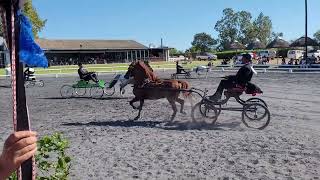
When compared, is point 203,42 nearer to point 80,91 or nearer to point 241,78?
point 80,91

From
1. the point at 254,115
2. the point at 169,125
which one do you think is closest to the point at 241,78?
the point at 254,115

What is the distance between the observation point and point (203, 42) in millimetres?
138000

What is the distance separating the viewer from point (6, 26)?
2.45 m

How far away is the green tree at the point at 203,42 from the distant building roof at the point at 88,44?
50.9 metres

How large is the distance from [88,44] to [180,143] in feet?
237

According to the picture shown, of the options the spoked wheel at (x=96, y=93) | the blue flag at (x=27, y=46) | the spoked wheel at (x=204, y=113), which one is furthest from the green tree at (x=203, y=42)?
the blue flag at (x=27, y=46)

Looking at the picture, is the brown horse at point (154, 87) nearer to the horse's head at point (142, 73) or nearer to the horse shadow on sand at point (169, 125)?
the horse's head at point (142, 73)

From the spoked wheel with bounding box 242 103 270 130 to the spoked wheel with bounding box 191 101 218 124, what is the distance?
834mm

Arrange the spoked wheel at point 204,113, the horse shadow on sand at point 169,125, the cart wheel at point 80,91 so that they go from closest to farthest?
the horse shadow on sand at point 169,125 → the spoked wheel at point 204,113 → the cart wheel at point 80,91

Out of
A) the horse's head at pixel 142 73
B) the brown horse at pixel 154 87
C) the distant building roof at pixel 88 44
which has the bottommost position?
the brown horse at pixel 154 87

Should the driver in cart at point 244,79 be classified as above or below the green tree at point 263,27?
below

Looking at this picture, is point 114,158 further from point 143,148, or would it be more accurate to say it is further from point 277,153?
point 277,153

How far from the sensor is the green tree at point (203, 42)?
135000 mm

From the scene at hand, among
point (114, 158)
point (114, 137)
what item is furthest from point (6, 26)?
point (114, 137)
